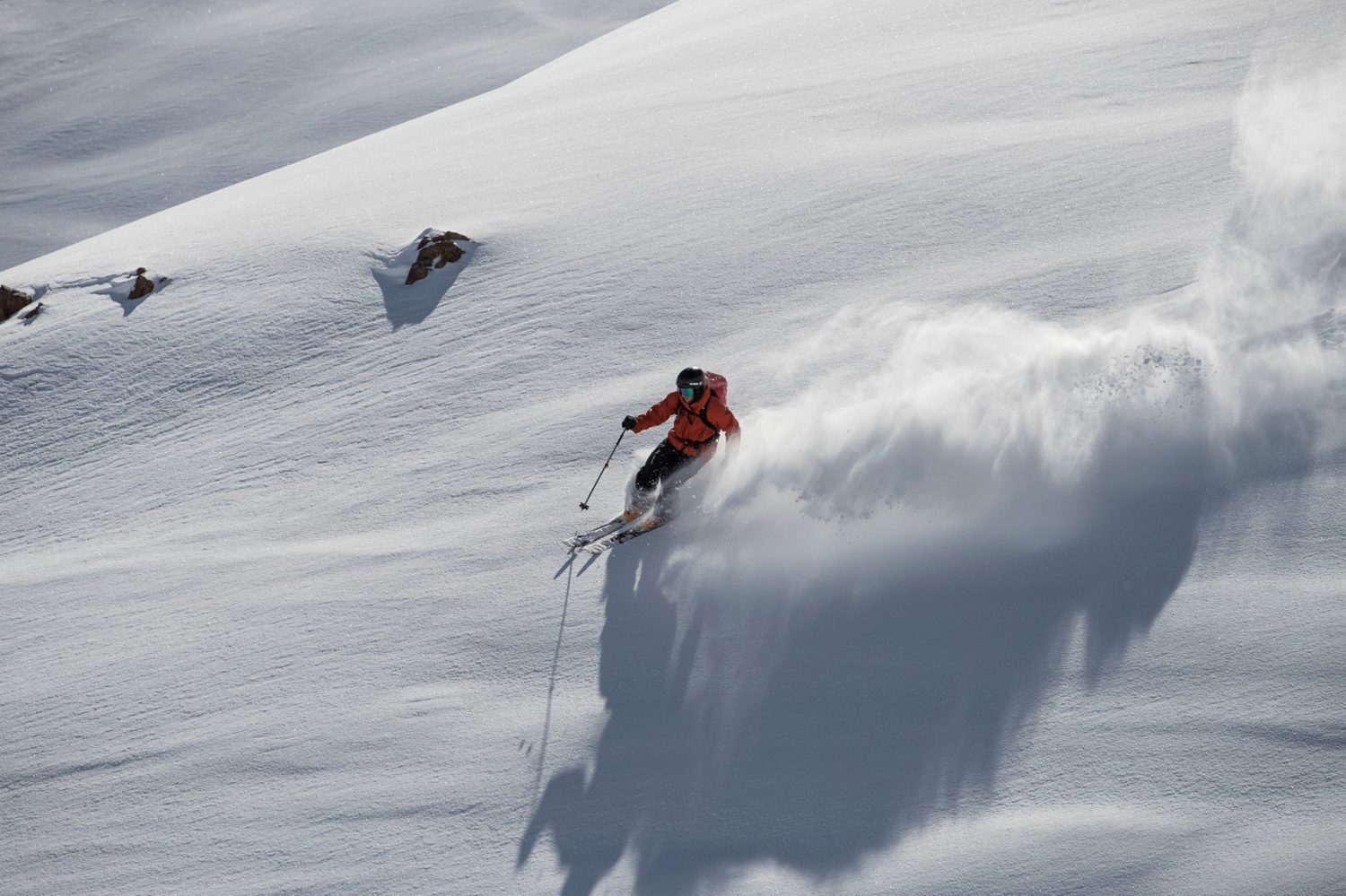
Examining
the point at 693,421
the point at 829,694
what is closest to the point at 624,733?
the point at 829,694

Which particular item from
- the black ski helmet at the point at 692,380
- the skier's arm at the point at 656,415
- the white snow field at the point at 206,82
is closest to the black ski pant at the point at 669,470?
the skier's arm at the point at 656,415

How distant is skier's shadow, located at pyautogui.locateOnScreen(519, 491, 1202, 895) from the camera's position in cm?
545

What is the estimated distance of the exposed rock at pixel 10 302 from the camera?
42.1ft

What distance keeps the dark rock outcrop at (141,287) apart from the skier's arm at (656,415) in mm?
8251

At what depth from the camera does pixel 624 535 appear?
7.66 metres

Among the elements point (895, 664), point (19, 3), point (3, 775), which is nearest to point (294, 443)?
point (3, 775)

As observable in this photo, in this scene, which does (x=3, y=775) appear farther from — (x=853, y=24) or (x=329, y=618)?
(x=853, y=24)

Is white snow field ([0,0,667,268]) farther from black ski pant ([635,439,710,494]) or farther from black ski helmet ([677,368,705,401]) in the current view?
black ski helmet ([677,368,705,401])

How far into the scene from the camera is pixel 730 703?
20.5 feet

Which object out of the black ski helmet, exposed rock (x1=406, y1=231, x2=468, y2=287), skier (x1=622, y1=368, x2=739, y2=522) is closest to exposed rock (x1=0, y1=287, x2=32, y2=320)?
exposed rock (x1=406, y1=231, x2=468, y2=287)

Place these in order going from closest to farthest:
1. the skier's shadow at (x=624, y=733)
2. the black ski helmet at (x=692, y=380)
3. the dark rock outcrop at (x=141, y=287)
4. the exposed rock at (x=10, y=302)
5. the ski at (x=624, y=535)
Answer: the skier's shadow at (x=624, y=733), the black ski helmet at (x=692, y=380), the ski at (x=624, y=535), the dark rock outcrop at (x=141, y=287), the exposed rock at (x=10, y=302)

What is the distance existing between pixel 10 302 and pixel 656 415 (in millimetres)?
9996

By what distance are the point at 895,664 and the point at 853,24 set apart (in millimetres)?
15411

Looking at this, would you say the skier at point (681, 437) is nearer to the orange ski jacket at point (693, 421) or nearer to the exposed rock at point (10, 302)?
the orange ski jacket at point (693, 421)
